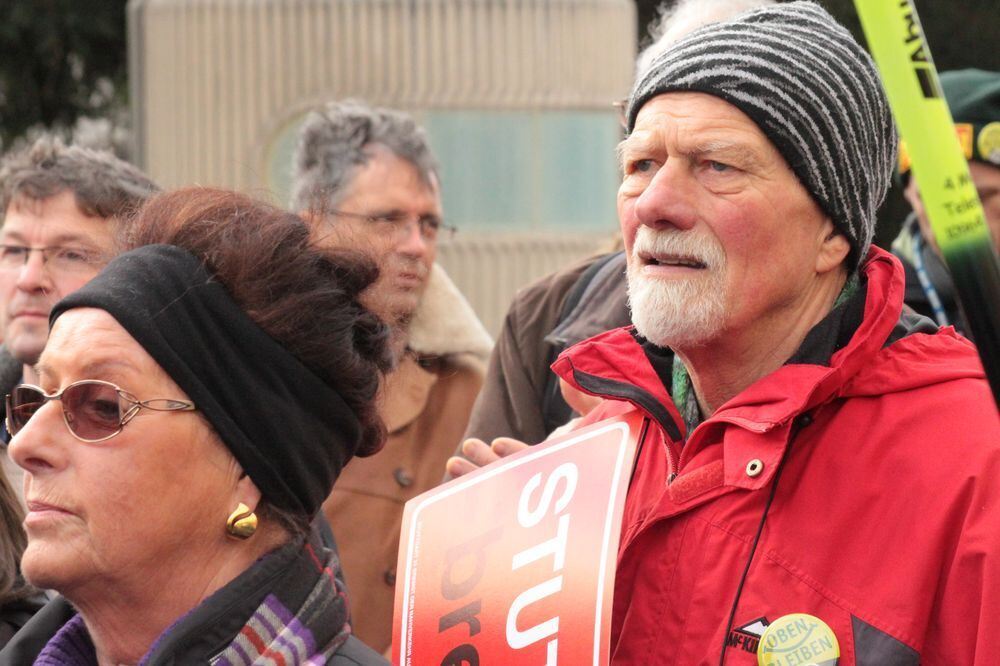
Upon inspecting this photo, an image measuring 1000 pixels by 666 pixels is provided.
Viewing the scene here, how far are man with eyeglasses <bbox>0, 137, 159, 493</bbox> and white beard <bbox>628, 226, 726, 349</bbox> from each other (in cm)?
176

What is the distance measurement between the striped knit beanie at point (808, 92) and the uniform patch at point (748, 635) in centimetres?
69

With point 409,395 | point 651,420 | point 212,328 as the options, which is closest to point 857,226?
point 651,420

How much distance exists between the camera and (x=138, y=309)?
255 cm

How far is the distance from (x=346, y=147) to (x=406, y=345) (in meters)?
0.84

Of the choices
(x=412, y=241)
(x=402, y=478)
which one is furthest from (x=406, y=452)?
(x=412, y=241)

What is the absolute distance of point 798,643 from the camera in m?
2.32

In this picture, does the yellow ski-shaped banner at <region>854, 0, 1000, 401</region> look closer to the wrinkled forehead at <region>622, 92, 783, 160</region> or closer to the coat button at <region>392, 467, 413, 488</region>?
the wrinkled forehead at <region>622, 92, 783, 160</region>

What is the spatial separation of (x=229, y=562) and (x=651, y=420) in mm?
763

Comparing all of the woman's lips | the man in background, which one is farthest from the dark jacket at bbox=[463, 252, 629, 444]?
the woman's lips

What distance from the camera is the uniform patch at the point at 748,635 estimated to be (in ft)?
7.73

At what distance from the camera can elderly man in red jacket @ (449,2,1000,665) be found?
2.31m

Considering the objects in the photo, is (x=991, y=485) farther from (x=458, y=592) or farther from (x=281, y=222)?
(x=281, y=222)

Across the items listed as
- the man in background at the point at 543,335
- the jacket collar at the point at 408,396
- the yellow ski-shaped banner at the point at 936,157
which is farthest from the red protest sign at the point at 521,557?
the jacket collar at the point at 408,396

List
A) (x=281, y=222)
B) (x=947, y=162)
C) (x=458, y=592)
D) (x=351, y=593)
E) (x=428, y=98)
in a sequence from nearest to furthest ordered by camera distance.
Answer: (x=947, y=162) < (x=458, y=592) < (x=281, y=222) < (x=351, y=593) < (x=428, y=98)
